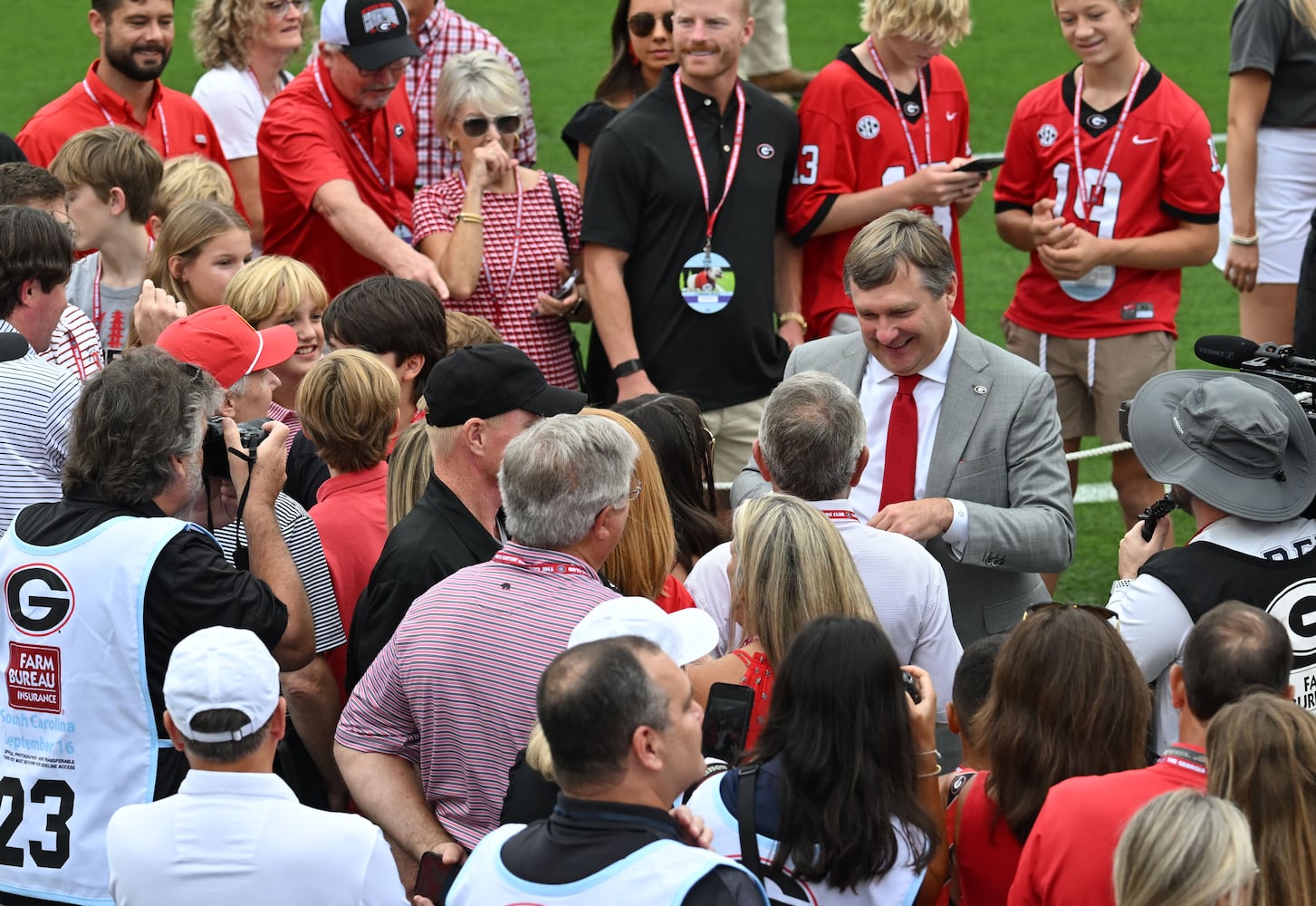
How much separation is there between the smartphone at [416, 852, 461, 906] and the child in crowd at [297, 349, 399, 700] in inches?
37.3

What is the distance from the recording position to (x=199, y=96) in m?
7.92

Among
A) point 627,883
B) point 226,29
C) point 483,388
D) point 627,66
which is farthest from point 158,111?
point 627,883

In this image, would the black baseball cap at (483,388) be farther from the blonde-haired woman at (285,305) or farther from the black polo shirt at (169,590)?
the blonde-haired woman at (285,305)

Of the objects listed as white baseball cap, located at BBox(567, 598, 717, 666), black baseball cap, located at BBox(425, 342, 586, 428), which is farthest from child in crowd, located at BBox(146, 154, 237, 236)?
white baseball cap, located at BBox(567, 598, 717, 666)

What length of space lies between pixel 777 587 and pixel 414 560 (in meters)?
0.82

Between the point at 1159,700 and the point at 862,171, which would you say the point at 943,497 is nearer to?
the point at 1159,700

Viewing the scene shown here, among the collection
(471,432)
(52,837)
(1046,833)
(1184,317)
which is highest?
(471,432)

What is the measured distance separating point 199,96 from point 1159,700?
19.5ft

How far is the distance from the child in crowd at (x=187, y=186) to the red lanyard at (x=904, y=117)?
249 cm

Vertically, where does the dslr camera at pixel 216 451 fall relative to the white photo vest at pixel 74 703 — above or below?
above

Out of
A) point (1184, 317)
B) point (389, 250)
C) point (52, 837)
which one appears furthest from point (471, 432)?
point (1184, 317)

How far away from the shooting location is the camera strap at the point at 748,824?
282 centimetres

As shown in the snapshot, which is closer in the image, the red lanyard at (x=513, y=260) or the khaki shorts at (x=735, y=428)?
the red lanyard at (x=513, y=260)

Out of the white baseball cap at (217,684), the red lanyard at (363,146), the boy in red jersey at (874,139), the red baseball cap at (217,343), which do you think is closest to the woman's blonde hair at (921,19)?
the boy in red jersey at (874,139)
